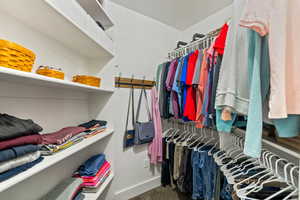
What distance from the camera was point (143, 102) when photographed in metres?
1.70

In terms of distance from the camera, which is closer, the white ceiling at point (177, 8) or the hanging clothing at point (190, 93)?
the hanging clothing at point (190, 93)

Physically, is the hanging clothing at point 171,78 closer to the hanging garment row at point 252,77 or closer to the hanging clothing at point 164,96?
the hanging clothing at point 164,96

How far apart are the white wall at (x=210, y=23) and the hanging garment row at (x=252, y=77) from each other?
2.46 ft

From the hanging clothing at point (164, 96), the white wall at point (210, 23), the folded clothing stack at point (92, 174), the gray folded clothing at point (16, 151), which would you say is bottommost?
the folded clothing stack at point (92, 174)

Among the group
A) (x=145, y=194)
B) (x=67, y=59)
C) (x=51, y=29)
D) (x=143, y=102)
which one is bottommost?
(x=145, y=194)

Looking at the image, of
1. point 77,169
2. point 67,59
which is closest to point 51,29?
point 67,59

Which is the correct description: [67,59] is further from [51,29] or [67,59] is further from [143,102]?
[143,102]

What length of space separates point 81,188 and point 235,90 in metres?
1.30

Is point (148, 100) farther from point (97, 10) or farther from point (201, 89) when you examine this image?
point (97, 10)

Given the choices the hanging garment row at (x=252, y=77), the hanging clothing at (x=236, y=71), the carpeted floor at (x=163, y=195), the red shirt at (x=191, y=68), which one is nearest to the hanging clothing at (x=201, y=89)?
the hanging garment row at (x=252, y=77)

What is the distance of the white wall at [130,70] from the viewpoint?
4.81 feet

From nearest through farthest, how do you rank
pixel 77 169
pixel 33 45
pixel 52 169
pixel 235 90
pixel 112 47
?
pixel 235 90
pixel 33 45
pixel 52 169
pixel 77 169
pixel 112 47

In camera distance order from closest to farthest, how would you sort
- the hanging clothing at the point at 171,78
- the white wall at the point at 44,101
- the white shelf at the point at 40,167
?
1. the white shelf at the point at 40,167
2. the white wall at the point at 44,101
3. the hanging clothing at the point at 171,78

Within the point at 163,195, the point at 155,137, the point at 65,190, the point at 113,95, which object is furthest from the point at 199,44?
the point at 163,195
